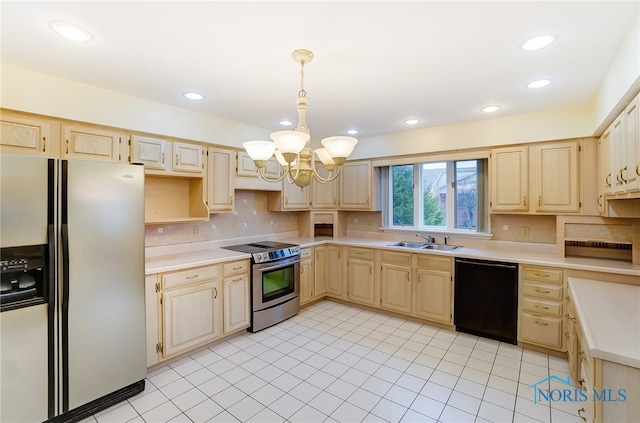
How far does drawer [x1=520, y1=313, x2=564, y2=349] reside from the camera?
2840 mm

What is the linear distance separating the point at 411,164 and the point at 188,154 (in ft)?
9.49

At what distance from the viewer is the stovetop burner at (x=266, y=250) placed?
343cm

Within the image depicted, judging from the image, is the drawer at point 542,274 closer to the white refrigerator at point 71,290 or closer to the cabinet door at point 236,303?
the cabinet door at point 236,303

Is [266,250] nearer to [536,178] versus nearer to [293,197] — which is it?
[293,197]

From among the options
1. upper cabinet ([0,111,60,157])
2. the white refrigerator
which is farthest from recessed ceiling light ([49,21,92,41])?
upper cabinet ([0,111,60,157])

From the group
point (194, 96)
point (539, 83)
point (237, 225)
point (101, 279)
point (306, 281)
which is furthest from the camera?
point (306, 281)

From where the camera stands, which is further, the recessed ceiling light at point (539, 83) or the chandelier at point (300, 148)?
the recessed ceiling light at point (539, 83)

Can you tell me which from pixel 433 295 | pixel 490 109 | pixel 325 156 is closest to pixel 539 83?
pixel 490 109

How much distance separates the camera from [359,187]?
4.57m

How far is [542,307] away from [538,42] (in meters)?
2.42

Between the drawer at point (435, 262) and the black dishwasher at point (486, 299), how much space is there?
0.09m

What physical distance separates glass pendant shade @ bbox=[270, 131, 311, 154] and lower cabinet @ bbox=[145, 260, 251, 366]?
180 centimetres

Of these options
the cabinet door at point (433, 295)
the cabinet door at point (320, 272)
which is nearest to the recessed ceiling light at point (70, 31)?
Result: the cabinet door at point (320, 272)

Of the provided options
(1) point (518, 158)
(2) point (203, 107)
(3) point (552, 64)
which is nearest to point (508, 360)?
(1) point (518, 158)
